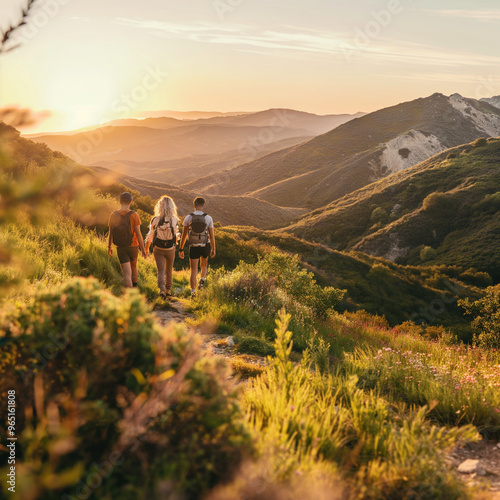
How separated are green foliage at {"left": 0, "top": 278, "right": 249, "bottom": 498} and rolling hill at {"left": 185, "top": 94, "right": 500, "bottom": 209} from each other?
102816 mm

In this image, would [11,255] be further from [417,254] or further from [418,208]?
[418,208]

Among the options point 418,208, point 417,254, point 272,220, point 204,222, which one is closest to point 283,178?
point 272,220

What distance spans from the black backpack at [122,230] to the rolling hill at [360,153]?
9796 centimetres

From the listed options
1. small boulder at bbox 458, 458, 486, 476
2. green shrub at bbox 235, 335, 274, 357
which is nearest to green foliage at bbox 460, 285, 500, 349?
green shrub at bbox 235, 335, 274, 357

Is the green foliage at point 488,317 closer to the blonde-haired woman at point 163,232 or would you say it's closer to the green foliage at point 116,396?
the blonde-haired woman at point 163,232

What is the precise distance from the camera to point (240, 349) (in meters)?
5.71

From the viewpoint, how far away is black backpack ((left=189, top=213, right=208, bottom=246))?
849cm

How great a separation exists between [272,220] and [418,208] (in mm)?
29422

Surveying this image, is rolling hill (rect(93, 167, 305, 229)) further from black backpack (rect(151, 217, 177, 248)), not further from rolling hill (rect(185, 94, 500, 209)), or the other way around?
black backpack (rect(151, 217, 177, 248))

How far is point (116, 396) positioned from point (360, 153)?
13243cm

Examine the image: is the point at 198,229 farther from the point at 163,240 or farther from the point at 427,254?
the point at 427,254

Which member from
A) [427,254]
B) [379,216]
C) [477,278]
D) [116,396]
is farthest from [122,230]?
[379,216]

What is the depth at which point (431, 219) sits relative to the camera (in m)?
59.7

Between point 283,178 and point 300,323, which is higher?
point 283,178
